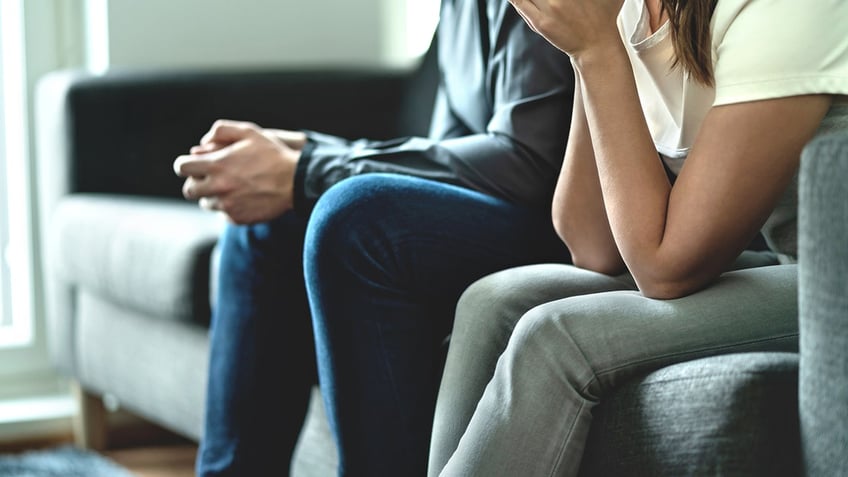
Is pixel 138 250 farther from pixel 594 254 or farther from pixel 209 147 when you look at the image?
pixel 594 254

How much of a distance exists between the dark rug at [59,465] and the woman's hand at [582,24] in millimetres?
1289

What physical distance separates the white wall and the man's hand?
1.01 meters

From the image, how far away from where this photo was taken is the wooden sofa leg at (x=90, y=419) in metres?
2.20

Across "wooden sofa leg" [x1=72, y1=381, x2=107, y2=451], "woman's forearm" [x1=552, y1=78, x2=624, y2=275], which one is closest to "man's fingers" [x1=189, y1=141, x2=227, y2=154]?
"woman's forearm" [x1=552, y1=78, x2=624, y2=275]

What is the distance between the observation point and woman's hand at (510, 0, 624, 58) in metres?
1.06

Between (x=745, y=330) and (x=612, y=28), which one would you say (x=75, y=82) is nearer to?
(x=612, y=28)

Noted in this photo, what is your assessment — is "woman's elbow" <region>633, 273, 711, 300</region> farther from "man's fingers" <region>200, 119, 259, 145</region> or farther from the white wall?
the white wall

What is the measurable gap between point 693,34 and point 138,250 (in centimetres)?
103

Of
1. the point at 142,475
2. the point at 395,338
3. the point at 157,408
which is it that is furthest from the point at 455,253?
the point at 142,475

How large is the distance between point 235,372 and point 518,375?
1.85 feet

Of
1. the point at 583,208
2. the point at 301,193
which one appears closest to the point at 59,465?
the point at 301,193

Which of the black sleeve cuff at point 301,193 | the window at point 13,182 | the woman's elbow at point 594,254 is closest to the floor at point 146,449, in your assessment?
the window at point 13,182

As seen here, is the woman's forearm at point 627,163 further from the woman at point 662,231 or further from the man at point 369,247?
the man at point 369,247

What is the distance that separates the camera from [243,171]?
1426 mm
